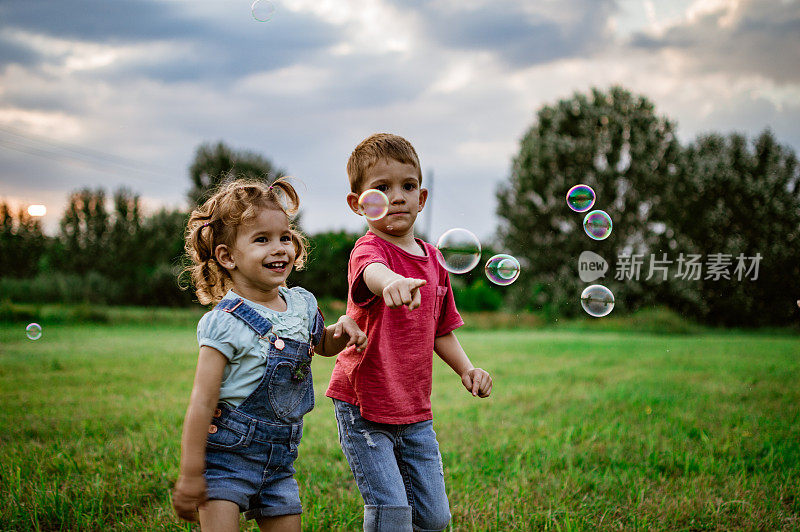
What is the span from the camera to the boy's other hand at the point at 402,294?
6.02ft

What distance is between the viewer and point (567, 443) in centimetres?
430

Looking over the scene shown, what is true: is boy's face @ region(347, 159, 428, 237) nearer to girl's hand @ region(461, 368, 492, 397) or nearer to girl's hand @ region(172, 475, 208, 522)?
girl's hand @ region(461, 368, 492, 397)

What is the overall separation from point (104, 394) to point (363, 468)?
195 inches

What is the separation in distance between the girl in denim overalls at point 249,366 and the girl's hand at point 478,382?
0.53 meters

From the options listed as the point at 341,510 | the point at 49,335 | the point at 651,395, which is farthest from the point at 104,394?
the point at 49,335

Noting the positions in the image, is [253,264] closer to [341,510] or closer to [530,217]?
[341,510]

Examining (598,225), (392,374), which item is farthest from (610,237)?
(392,374)

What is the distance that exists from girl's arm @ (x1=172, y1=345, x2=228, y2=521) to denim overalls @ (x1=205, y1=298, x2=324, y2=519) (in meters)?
0.09

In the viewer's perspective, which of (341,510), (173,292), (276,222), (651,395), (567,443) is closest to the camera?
(276,222)

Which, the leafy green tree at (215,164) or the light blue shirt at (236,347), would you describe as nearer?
the light blue shirt at (236,347)

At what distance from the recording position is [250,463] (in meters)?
2.10

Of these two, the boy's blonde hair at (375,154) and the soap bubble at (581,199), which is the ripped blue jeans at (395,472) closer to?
the boy's blonde hair at (375,154)

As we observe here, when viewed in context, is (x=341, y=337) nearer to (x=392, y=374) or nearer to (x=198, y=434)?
(x=392, y=374)

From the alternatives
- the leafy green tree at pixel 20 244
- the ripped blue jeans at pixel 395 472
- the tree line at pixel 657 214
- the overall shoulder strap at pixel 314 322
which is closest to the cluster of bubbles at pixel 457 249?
the overall shoulder strap at pixel 314 322
